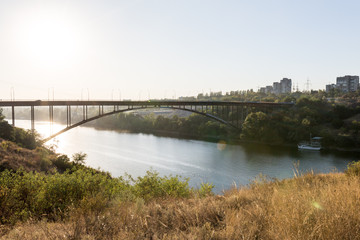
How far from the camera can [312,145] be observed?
2094 inches

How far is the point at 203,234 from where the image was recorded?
396 centimetres

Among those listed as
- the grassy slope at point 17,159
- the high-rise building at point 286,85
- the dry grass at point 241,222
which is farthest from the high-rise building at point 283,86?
the dry grass at point 241,222

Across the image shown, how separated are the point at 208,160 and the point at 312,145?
2417 cm

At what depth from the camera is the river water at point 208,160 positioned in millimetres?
34763

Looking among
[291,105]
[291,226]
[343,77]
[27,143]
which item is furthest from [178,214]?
[343,77]

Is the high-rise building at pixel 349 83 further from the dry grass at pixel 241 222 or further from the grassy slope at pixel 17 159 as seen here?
the dry grass at pixel 241 222

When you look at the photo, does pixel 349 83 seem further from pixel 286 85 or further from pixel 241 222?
pixel 241 222

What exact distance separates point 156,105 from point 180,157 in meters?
14.1

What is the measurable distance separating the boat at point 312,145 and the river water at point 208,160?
11.2ft

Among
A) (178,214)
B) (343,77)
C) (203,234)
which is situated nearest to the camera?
(203,234)

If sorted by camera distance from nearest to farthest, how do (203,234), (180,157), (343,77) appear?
1. (203,234)
2. (180,157)
3. (343,77)

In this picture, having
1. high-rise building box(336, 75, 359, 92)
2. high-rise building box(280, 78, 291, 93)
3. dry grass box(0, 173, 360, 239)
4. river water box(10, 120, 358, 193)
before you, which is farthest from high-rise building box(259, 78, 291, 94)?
dry grass box(0, 173, 360, 239)

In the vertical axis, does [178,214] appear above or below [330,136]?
above

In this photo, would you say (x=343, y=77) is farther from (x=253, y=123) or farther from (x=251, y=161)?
(x=251, y=161)
